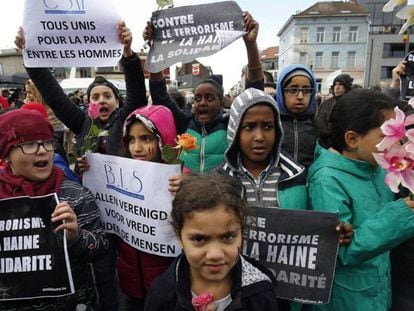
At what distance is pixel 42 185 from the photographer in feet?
6.18

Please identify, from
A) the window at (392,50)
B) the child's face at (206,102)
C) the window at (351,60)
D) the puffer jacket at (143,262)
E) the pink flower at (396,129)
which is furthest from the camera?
the window at (351,60)

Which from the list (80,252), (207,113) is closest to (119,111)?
(207,113)

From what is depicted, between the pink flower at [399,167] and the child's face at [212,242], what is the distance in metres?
0.64

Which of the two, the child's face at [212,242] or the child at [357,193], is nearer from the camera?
the child's face at [212,242]

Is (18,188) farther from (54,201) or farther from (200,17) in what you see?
(200,17)

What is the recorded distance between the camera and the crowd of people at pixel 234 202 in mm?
1561

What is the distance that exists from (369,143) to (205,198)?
2.96ft

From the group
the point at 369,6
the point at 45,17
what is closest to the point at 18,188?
the point at 45,17

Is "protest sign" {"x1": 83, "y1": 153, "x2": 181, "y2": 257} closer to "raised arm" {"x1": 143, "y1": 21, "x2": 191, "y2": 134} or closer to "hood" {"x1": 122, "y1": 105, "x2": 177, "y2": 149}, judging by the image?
"hood" {"x1": 122, "y1": 105, "x2": 177, "y2": 149}

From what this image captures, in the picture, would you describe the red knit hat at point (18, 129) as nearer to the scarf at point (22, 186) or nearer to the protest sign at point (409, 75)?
the scarf at point (22, 186)

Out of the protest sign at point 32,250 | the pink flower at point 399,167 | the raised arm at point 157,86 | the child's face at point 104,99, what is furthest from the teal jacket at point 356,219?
the child's face at point 104,99

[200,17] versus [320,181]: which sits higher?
[200,17]

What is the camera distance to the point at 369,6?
54.6m

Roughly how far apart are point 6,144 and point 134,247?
3.07 feet
